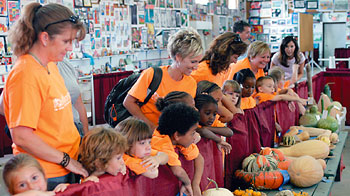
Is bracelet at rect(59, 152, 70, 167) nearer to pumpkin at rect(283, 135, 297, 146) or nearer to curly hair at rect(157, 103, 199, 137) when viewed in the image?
curly hair at rect(157, 103, 199, 137)

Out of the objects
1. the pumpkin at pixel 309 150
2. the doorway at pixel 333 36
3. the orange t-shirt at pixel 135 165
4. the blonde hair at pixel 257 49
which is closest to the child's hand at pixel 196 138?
the orange t-shirt at pixel 135 165

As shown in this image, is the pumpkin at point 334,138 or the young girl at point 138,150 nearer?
the young girl at point 138,150

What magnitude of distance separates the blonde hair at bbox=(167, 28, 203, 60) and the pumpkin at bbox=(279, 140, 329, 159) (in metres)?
2.06

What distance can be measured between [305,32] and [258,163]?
11274mm

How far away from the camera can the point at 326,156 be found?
4.73 m

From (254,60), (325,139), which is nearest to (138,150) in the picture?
(254,60)

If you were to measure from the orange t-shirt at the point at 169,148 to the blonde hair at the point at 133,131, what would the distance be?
0.26m

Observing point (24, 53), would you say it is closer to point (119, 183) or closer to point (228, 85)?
point (119, 183)

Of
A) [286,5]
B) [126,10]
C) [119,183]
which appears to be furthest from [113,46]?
[286,5]

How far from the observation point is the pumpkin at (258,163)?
12.8 ft

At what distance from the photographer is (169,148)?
273 cm

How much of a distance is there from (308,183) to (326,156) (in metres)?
1.00

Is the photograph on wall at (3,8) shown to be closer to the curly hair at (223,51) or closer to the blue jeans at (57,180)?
the curly hair at (223,51)

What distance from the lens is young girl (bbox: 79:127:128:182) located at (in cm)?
221
